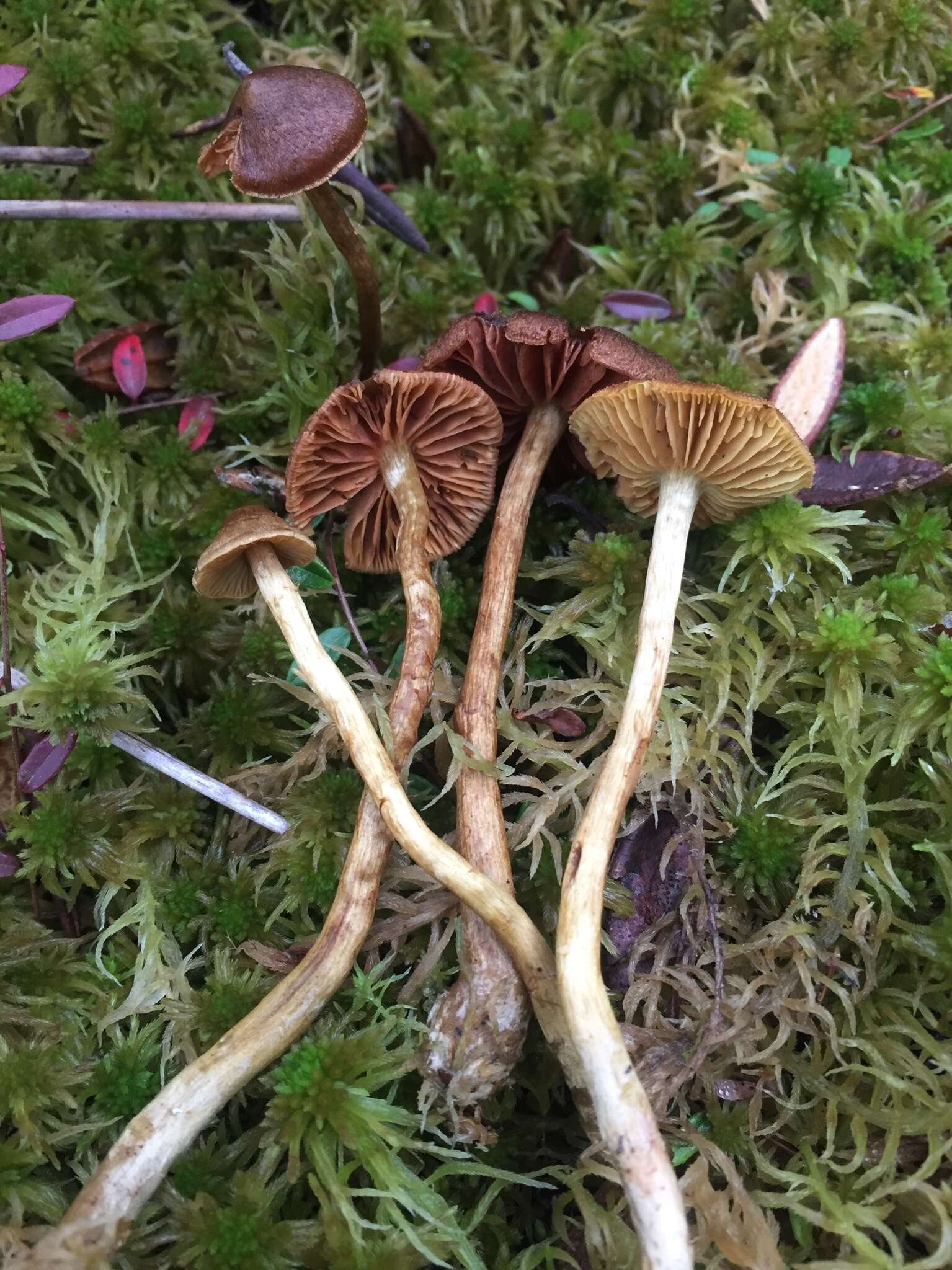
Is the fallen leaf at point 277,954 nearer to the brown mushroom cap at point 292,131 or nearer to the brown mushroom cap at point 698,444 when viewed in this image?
the brown mushroom cap at point 698,444

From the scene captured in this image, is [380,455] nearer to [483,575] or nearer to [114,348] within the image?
[483,575]

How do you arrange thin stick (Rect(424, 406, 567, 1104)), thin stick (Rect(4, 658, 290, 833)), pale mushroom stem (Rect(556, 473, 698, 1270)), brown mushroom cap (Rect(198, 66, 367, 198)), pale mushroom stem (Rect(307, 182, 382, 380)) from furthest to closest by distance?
1. pale mushroom stem (Rect(307, 182, 382, 380))
2. thin stick (Rect(4, 658, 290, 833))
3. brown mushroom cap (Rect(198, 66, 367, 198))
4. thin stick (Rect(424, 406, 567, 1104))
5. pale mushroom stem (Rect(556, 473, 698, 1270))

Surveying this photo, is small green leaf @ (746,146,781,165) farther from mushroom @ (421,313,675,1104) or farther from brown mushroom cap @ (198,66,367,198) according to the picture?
Result: brown mushroom cap @ (198,66,367,198)

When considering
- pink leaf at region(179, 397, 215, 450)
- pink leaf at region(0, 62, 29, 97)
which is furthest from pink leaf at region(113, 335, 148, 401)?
pink leaf at region(0, 62, 29, 97)

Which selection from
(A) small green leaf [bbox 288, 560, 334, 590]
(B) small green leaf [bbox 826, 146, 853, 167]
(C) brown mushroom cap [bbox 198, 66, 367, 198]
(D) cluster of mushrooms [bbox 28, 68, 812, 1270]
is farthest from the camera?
(B) small green leaf [bbox 826, 146, 853, 167]

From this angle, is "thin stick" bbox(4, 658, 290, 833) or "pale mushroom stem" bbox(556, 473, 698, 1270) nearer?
"pale mushroom stem" bbox(556, 473, 698, 1270)

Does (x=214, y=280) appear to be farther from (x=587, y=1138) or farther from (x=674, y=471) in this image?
(x=587, y=1138)

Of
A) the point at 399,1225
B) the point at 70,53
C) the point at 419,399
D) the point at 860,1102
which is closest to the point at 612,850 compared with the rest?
the point at 860,1102

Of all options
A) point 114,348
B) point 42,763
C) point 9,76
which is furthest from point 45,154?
point 42,763
